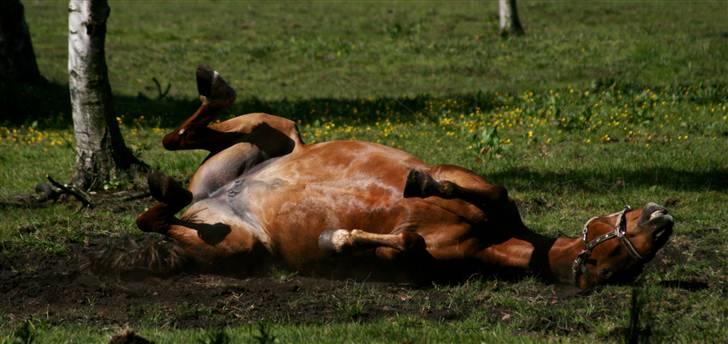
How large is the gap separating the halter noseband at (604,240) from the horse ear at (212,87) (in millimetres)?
2883

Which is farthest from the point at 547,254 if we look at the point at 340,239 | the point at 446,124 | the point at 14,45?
the point at 14,45

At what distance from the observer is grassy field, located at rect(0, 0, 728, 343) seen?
6.09 meters

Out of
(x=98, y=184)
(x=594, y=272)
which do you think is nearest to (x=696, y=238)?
(x=594, y=272)

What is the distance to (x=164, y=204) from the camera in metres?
7.00

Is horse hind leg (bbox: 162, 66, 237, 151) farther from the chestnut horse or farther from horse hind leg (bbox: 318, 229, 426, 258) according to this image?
horse hind leg (bbox: 318, 229, 426, 258)

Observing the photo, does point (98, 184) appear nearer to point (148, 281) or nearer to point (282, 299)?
point (148, 281)

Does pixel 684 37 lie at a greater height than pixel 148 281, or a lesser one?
lesser

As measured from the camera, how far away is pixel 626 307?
20.0ft

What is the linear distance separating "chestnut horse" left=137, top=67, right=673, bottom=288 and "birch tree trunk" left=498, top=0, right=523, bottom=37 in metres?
17.3

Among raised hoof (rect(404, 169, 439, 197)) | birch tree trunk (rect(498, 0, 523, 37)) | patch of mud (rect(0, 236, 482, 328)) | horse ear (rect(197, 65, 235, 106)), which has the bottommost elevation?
birch tree trunk (rect(498, 0, 523, 37))

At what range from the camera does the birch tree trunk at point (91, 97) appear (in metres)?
9.73

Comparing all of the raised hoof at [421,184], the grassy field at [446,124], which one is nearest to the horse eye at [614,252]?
the grassy field at [446,124]

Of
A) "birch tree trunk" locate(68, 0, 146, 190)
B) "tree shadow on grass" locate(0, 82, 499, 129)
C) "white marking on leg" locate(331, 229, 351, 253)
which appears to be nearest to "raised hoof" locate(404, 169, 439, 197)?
"white marking on leg" locate(331, 229, 351, 253)

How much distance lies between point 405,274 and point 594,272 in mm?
1150
